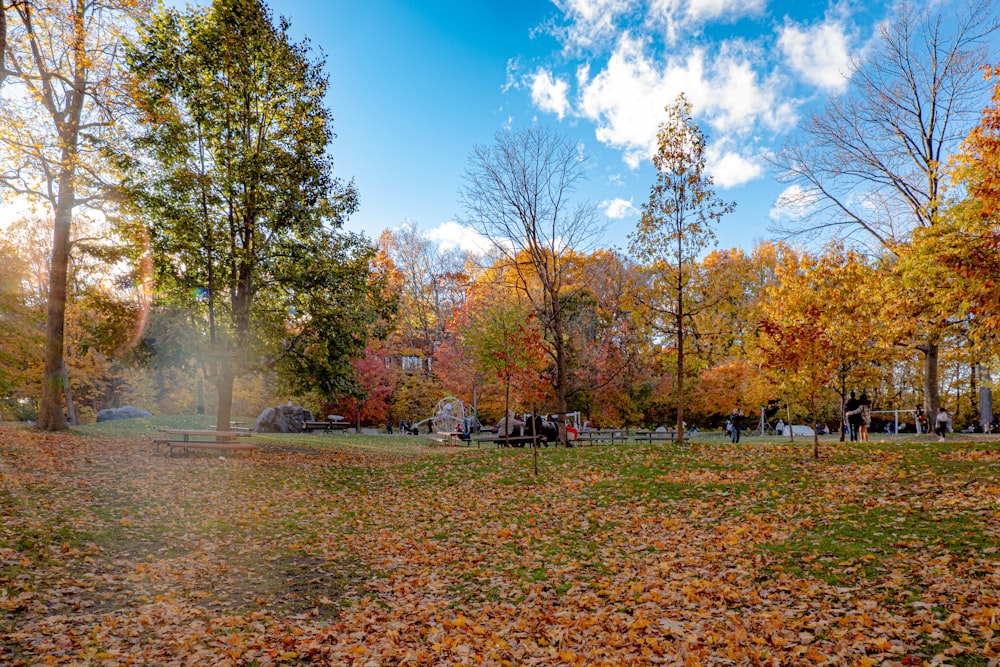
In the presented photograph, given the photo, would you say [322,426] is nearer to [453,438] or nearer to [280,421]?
[280,421]

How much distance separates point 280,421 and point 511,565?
24227 mm

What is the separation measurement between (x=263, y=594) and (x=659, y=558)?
16.5 ft

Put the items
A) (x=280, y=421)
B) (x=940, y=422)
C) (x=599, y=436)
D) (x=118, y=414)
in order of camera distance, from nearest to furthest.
Answer: (x=940, y=422) → (x=599, y=436) → (x=280, y=421) → (x=118, y=414)

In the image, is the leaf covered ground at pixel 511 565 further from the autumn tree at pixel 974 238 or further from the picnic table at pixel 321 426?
the picnic table at pixel 321 426

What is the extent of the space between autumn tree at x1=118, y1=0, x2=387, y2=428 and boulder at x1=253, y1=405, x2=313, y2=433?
10.9 metres

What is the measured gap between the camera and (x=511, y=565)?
25.3ft

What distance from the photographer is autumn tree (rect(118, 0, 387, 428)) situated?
1608cm

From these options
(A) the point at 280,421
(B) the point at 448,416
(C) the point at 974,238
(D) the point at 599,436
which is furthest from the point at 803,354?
(A) the point at 280,421

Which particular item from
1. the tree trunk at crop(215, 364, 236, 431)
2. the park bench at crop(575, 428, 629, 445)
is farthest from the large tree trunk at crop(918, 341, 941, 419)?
the tree trunk at crop(215, 364, 236, 431)

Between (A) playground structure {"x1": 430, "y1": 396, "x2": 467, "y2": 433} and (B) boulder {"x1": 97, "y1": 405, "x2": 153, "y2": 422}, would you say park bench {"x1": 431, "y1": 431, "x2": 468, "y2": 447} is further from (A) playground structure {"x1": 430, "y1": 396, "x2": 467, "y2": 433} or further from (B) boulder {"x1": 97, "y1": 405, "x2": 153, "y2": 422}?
(B) boulder {"x1": 97, "y1": 405, "x2": 153, "y2": 422}

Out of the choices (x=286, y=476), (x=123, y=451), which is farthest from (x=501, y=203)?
(x=123, y=451)

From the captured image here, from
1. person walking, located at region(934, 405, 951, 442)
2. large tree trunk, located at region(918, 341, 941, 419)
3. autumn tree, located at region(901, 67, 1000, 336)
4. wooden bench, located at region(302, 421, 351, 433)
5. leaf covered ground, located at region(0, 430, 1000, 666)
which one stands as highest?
autumn tree, located at region(901, 67, 1000, 336)

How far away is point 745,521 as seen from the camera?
29.1 ft

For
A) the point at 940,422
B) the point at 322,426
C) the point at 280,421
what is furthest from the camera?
the point at 322,426
